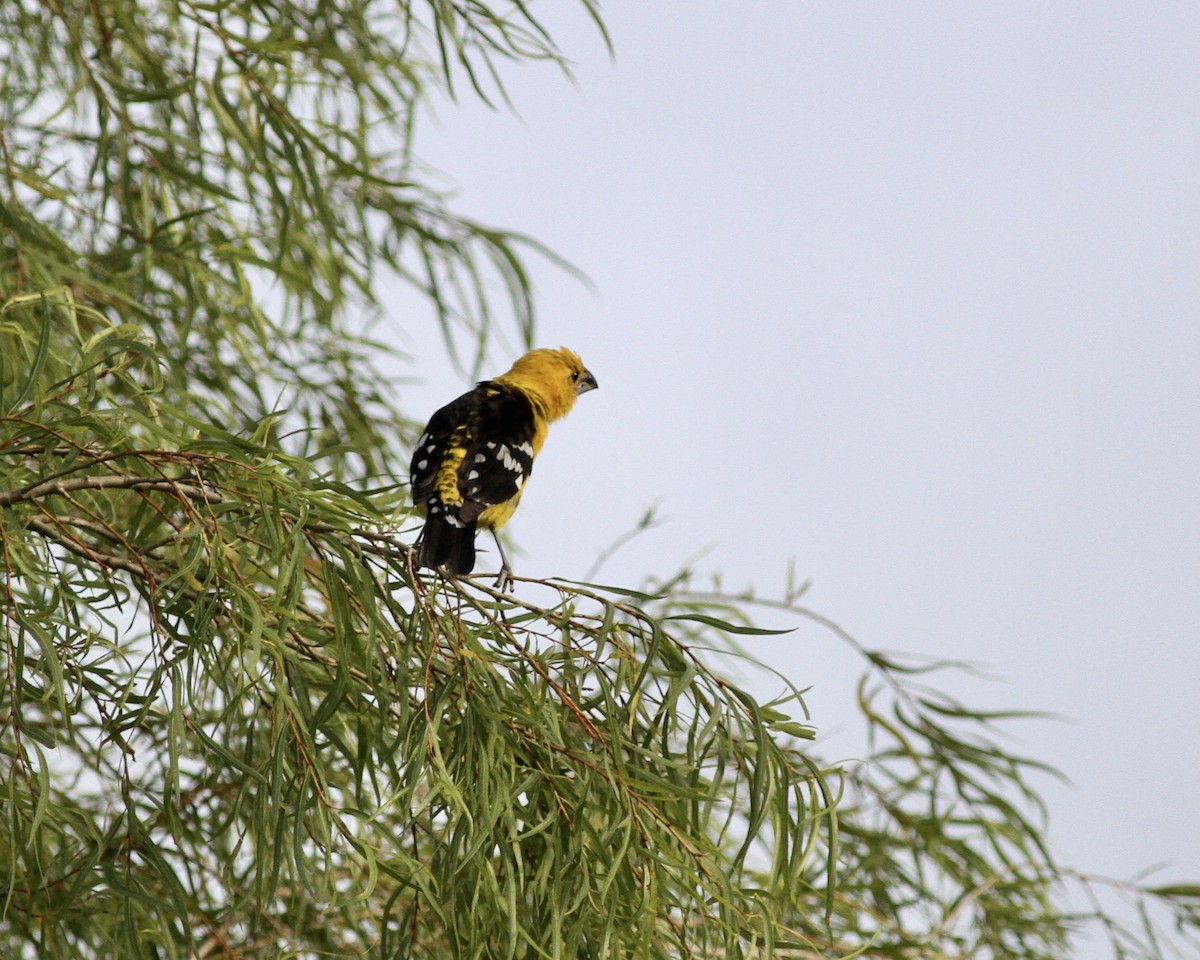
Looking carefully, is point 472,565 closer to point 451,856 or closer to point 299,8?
point 451,856

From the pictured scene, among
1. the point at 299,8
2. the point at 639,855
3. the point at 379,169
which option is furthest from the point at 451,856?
the point at 379,169

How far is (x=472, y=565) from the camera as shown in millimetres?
2084

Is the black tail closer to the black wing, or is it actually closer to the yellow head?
the black wing

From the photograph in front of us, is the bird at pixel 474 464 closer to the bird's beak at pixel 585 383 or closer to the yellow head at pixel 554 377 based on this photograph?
the yellow head at pixel 554 377

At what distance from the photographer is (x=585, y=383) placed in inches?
138

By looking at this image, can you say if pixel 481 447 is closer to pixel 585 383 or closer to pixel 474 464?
pixel 474 464

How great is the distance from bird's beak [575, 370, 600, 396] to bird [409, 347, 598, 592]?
0.15 metres

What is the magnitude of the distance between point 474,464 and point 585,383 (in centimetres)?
105

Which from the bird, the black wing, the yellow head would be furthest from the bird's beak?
the black wing

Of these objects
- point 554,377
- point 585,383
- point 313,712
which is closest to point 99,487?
point 313,712

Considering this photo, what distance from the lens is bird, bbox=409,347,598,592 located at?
210 centimetres

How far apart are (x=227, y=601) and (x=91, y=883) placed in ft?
1.41

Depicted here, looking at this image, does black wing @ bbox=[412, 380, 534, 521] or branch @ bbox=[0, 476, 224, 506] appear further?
black wing @ bbox=[412, 380, 534, 521]

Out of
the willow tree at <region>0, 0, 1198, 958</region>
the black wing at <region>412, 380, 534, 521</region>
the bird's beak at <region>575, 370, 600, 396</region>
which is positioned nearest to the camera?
the willow tree at <region>0, 0, 1198, 958</region>
